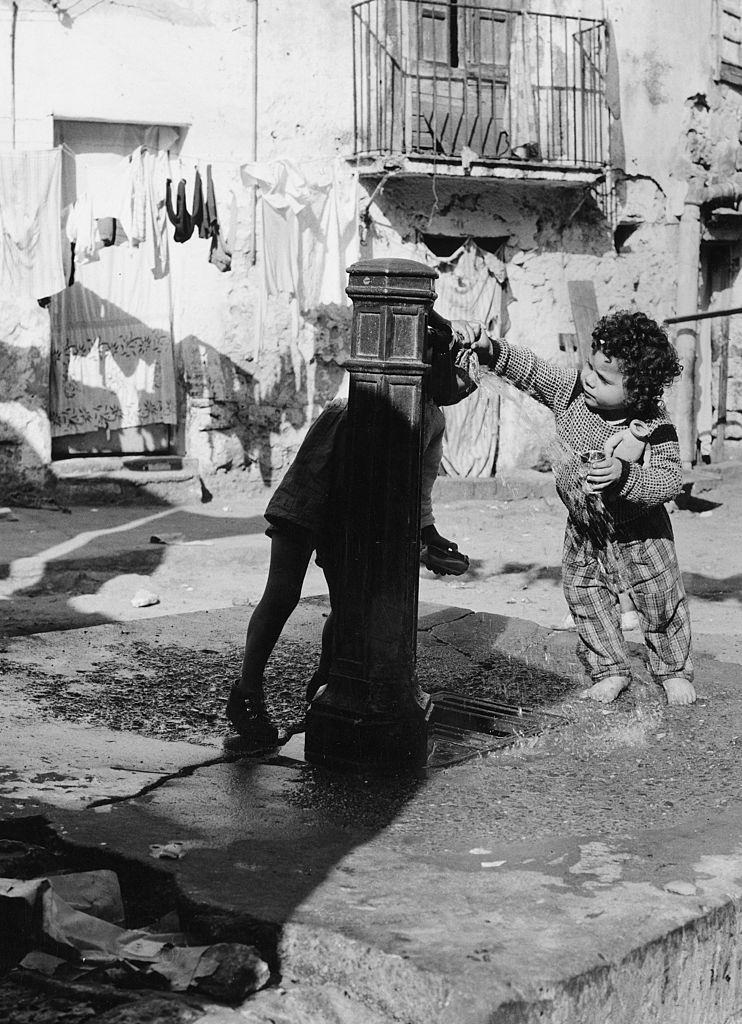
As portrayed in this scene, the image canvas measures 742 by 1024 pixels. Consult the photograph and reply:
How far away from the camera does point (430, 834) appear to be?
304 cm

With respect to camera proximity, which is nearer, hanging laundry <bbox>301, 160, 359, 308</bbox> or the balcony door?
hanging laundry <bbox>301, 160, 359, 308</bbox>

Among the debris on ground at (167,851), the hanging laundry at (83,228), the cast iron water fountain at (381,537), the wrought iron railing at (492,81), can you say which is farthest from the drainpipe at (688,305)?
the debris on ground at (167,851)

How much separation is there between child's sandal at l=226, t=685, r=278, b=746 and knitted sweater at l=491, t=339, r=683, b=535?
1262 millimetres

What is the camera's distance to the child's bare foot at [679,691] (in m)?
4.27

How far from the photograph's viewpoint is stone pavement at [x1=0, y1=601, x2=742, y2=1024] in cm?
231

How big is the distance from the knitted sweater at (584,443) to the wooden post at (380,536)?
74 cm

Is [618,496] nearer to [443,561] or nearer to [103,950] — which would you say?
[443,561]

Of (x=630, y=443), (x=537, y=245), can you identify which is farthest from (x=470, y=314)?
(x=630, y=443)

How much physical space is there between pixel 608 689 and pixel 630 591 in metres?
0.34

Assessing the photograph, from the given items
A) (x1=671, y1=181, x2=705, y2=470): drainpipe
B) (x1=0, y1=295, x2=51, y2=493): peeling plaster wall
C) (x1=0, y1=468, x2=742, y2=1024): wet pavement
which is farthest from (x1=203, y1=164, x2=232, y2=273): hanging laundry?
(x1=0, y1=468, x2=742, y2=1024): wet pavement

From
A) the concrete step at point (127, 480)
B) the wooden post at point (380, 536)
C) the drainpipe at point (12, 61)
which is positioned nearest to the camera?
the wooden post at point (380, 536)

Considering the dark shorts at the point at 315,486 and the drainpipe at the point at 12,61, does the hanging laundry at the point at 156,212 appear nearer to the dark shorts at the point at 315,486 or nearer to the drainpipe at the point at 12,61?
the drainpipe at the point at 12,61

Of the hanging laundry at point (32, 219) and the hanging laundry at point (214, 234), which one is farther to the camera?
the hanging laundry at point (214, 234)

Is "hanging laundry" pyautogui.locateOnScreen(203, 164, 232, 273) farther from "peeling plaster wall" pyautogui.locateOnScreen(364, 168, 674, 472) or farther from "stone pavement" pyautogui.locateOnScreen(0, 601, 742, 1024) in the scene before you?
"stone pavement" pyautogui.locateOnScreen(0, 601, 742, 1024)
